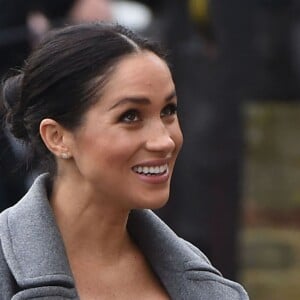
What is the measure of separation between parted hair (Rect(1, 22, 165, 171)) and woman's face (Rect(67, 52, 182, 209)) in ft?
0.11

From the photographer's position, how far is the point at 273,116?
26.6 feet

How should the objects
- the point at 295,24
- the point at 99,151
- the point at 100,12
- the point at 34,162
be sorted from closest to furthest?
the point at 99,151 < the point at 34,162 < the point at 100,12 < the point at 295,24

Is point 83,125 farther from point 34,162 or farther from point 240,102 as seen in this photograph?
point 240,102

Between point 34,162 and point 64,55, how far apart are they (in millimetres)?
443

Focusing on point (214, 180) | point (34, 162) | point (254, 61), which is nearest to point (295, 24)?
point (254, 61)

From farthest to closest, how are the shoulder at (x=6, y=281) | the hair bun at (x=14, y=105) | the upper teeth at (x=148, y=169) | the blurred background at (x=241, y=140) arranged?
the blurred background at (x=241, y=140) → the hair bun at (x=14, y=105) → the upper teeth at (x=148, y=169) → the shoulder at (x=6, y=281)

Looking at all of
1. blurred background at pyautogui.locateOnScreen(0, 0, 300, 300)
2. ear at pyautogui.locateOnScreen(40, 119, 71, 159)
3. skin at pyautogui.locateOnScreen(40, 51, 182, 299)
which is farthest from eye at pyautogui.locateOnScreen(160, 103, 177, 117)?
blurred background at pyautogui.locateOnScreen(0, 0, 300, 300)

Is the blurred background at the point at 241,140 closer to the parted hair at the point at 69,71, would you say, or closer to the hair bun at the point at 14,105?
the hair bun at the point at 14,105

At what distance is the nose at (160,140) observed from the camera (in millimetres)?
4016

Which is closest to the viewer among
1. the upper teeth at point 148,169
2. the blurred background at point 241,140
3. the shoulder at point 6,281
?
the shoulder at point 6,281

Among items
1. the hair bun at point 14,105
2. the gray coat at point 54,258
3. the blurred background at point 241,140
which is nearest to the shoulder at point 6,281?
the gray coat at point 54,258

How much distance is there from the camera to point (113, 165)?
402 centimetres

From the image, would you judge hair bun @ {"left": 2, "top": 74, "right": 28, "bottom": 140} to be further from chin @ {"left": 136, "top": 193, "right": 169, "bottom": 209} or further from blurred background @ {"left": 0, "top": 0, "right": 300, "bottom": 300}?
blurred background @ {"left": 0, "top": 0, "right": 300, "bottom": 300}

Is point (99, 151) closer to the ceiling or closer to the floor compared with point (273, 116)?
closer to the ceiling
